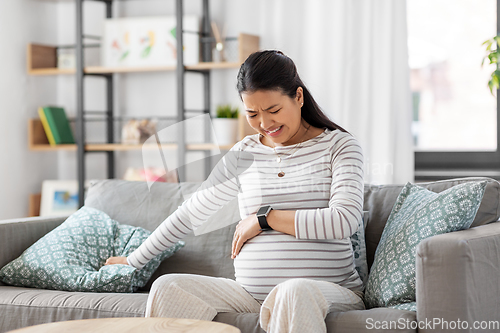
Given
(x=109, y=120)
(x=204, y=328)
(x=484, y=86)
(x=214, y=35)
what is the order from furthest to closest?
(x=109, y=120) < (x=214, y=35) < (x=484, y=86) < (x=204, y=328)

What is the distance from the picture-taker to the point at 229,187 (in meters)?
1.73

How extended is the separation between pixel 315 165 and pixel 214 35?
184cm

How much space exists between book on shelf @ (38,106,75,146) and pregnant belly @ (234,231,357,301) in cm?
216

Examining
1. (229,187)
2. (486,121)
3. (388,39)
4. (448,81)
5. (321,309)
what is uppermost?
(388,39)

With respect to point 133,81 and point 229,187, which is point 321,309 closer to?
point 229,187

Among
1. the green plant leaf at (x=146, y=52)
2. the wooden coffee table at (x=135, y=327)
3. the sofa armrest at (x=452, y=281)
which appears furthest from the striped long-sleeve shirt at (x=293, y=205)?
the green plant leaf at (x=146, y=52)

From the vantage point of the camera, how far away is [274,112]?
1.54m

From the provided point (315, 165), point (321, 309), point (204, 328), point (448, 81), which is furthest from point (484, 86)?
point (204, 328)

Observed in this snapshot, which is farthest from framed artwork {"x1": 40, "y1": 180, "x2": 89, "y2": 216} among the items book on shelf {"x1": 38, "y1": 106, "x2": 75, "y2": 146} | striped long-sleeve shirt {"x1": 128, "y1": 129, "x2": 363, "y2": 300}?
striped long-sleeve shirt {"x1": 128, "y1": 129, "x2": 363, "y2": 300}

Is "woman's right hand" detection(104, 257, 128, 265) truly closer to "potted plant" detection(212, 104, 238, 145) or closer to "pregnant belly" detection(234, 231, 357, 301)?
"pregnant belly" detection(234, 231, 357, 301)

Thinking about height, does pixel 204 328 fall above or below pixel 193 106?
below

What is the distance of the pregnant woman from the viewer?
144 cm

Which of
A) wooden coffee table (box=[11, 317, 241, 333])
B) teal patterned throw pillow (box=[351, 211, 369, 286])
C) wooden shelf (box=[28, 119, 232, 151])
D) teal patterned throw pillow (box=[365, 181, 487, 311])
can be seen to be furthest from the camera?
wooden shelf (box=[28, 119, 232, 151])

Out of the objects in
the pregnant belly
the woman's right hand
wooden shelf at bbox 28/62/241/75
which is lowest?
the woman's right hand
